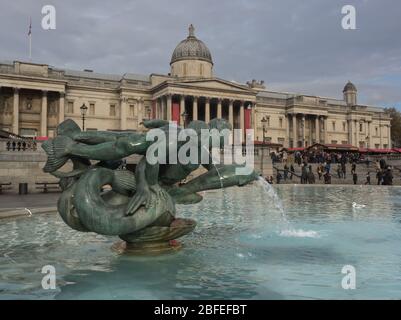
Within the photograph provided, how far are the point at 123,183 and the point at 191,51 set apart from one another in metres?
58.6

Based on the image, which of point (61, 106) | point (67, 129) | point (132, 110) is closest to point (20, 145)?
point (67, 129)

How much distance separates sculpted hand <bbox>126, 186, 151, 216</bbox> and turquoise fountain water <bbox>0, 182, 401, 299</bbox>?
77 cm

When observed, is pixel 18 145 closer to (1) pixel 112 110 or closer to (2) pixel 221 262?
(2) pixel 221 262

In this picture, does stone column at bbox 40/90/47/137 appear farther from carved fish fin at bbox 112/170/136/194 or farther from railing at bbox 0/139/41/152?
carved fish fin at bbox 112/170/136/194

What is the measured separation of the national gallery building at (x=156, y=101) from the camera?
2028 inches

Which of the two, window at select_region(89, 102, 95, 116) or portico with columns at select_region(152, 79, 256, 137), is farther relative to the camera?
window at select_region(89, 102, 95, 116)

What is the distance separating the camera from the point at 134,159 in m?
25.5

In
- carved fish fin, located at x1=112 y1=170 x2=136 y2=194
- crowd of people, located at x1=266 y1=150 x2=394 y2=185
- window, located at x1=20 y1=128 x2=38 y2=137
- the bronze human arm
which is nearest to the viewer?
carved fish fin, located at x1=112 y1=170 x2=136 y2=194

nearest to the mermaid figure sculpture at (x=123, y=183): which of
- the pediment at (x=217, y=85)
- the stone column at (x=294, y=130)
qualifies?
A: the pediment at (x=217, y=85)

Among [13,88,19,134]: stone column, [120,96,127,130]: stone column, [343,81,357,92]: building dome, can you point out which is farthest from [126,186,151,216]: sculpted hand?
[343,81,357,92]: building dome

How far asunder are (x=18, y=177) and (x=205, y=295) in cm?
2006

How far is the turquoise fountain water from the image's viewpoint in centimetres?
445

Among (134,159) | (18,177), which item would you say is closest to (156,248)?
(18,177)
